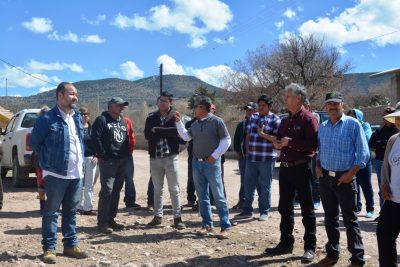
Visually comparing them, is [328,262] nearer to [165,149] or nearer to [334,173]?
[334,173]

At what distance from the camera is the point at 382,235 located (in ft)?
13.8

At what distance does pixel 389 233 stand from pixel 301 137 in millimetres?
1552

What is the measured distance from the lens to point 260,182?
25.3ft

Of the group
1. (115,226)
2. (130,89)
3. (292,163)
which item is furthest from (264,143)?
(130,89)

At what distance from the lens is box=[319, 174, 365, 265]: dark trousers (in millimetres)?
4895

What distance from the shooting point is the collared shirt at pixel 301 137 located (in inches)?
209

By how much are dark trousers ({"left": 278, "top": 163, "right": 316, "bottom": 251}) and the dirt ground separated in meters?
0.25

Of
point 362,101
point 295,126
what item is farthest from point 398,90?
point 362,101

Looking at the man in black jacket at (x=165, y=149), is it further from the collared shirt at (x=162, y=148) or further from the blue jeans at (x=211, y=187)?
the blue jeans at (x=211, y=187)

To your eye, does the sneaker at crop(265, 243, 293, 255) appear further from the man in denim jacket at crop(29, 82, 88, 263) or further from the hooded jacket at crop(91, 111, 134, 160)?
the hooded jacket at crop(91, 111, 134, 160)

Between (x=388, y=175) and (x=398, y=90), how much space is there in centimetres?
1763

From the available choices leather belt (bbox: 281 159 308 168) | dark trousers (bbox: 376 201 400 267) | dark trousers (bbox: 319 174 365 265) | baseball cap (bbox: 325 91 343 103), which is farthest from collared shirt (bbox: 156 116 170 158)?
dark trousers (bbox: 376 201 400 267)

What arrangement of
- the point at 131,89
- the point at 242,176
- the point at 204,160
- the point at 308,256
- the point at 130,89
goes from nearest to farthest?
1. the point at 308,256
2. the point at 204,160
3. the point at 242,176
4. the point at 130,89
5. the point at 131,89

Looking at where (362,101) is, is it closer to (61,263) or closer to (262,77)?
(262,77)
